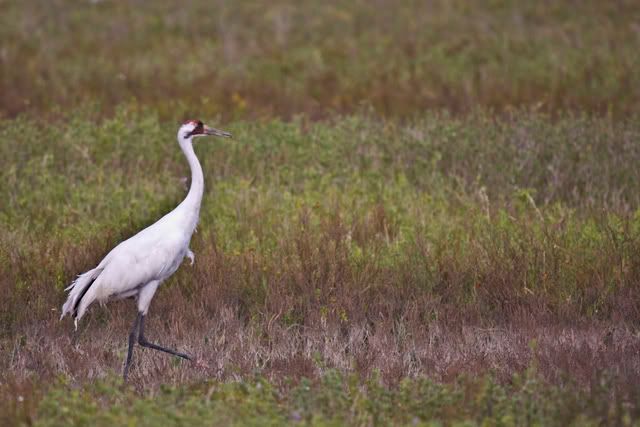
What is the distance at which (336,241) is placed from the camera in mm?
6660

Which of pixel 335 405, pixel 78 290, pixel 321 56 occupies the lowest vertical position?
pixel 321 56

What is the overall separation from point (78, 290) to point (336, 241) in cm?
196

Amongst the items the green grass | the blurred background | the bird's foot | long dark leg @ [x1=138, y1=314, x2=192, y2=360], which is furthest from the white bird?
the blurred background

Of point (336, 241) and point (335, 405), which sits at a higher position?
point (335, 405)

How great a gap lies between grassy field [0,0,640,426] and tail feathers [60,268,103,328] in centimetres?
27

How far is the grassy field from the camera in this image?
4.38 metres

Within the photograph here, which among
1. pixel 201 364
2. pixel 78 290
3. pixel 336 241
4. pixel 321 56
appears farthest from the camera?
pixel 321 56

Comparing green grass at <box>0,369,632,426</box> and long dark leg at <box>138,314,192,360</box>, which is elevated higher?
green grass at <box>0,369,632,426</box>

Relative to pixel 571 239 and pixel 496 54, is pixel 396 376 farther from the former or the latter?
pixel 496 54

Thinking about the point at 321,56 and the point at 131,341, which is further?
the point at 321,56

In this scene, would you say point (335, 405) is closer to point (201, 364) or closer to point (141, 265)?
point (201, 364)

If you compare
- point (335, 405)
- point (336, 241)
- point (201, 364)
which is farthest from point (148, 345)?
point (336, 241)

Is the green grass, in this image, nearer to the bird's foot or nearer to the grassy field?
the grassy field

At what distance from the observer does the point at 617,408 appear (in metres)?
4.19
